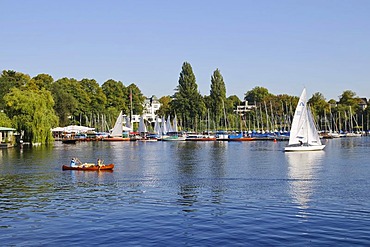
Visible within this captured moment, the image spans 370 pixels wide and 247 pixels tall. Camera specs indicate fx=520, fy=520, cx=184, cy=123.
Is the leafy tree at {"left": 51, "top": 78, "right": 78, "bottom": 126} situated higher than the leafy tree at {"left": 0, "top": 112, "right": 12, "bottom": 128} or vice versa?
the leafy tree at {"left": 51, "top": 78, "right": 78, "bottom": 126}

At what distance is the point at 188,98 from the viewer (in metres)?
154

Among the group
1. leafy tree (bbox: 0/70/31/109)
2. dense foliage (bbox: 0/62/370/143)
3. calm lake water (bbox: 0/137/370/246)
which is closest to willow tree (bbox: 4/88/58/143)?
dense foliage (bbox: 0/62/370/143)

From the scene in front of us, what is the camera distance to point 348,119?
7087 inches

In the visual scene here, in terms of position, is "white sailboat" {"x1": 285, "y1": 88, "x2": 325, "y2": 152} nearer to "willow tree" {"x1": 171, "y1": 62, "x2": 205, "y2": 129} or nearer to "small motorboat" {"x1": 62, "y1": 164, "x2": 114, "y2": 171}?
"small motorboat" {"x1": 62, "y1": 164, "x2": 114, "y2": 171}

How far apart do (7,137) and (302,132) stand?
5056 cm

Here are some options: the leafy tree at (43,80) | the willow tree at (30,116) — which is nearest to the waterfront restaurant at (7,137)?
the willow tree at (30,116)

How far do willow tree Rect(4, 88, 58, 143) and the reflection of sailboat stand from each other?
48.0 metres

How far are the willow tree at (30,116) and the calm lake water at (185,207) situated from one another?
45.6m

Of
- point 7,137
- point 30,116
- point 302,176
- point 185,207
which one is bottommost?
point 185,207

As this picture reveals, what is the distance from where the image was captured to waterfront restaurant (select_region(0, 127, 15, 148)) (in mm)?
86238

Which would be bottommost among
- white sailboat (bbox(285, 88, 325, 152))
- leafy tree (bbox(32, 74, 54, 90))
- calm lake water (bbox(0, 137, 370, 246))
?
calm lake water (bbox(0, 137, 370, 246))

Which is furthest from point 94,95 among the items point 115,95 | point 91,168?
point 91,168

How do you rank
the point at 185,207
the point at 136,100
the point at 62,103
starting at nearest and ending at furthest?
the point at 185,207
the point at 62,103
the point at 136,100

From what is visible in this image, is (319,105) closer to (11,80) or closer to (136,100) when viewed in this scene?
(136,100)
